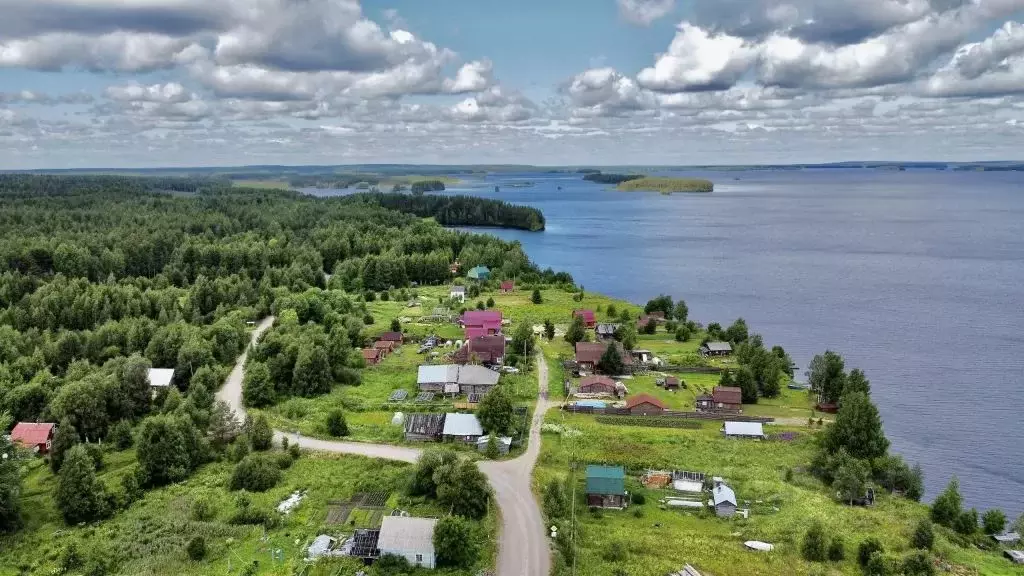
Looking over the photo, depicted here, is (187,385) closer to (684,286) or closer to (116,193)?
(684,286)

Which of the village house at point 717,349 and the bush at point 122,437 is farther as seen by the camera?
the village house at point 717,349

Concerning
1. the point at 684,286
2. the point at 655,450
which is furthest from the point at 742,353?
the point at 684,286

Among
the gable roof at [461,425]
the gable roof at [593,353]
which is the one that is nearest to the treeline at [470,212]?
the gable roof at [593,353]

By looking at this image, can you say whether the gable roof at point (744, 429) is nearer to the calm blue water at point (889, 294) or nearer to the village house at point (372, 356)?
the calm blue water at point (889, 294)

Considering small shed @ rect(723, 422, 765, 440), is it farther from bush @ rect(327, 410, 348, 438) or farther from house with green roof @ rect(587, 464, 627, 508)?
bush @ rect(327, 410, 348, 438)

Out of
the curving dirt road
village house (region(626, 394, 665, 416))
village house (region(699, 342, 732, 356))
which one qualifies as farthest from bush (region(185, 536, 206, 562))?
village house (region(699, 342, 732, 356))
